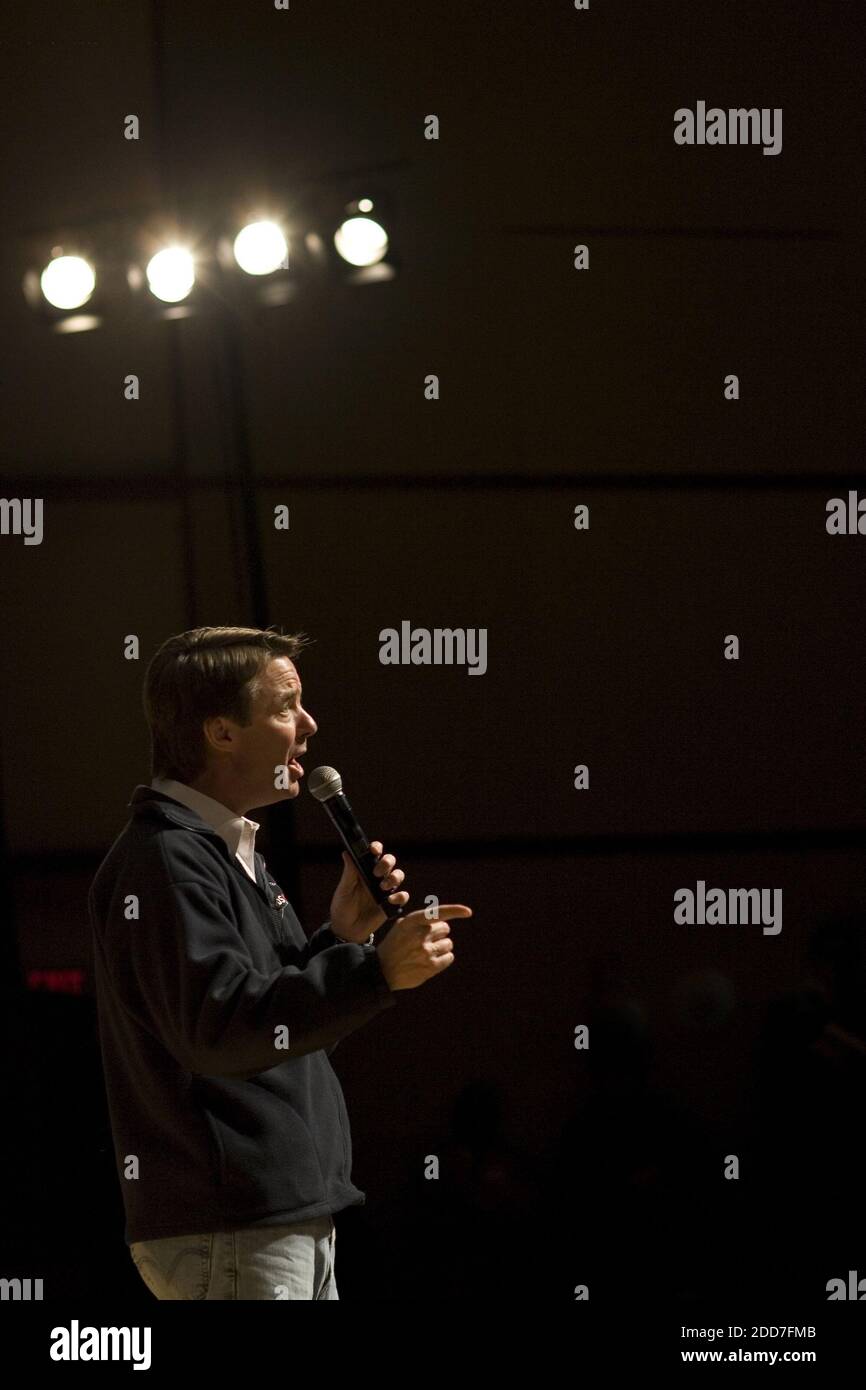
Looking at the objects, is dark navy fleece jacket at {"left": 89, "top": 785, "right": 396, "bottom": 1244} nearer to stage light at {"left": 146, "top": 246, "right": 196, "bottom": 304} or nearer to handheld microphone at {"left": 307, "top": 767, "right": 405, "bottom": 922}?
handheld microphone at {"left": 307, "top": 767, "right": 405, "bottom": 922}

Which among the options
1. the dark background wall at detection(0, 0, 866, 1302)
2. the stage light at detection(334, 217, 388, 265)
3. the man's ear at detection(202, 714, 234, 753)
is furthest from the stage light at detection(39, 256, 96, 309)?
the man's ear at detection(202, 714, 234, 753)

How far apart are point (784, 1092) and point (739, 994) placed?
0.23 metres

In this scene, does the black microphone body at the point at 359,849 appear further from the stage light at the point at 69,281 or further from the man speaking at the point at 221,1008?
the stage light at the point at 69,281

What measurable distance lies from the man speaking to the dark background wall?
0.82m

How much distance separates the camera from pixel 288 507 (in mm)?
2914

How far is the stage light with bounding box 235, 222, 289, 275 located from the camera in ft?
9.05

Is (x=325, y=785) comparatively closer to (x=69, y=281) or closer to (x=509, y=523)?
(x=509, y=523)

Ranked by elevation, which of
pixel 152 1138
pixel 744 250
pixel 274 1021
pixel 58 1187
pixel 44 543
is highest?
pixel 744 250

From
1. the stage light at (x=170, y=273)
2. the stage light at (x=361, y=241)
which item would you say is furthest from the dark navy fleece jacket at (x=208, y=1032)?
the stage light at (x=361, y=241)

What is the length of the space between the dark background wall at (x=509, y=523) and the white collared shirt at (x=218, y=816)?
2.74 ft
